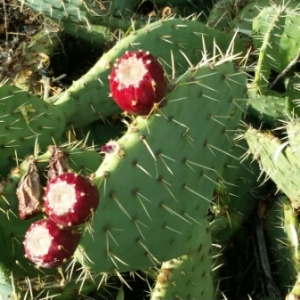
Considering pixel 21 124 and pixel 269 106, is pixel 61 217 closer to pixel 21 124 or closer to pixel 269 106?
pixel 21 124

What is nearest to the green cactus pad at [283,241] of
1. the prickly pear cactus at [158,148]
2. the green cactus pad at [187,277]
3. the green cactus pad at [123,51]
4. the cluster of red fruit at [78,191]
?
the prickly pear cactus at [158,148]

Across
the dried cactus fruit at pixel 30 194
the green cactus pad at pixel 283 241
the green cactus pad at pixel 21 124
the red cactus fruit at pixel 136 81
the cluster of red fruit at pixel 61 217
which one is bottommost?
the green cactus pad at pixel 283 241

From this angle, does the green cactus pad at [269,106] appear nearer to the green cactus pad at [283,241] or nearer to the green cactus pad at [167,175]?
the green cactus pad at [283,241]

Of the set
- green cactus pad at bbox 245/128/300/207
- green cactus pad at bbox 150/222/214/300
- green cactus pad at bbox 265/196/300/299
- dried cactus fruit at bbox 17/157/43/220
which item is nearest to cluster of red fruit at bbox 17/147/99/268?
dried cactus fruit at bbox 17/157/43/220

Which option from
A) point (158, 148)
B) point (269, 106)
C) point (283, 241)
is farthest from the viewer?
→ point (269, 106)

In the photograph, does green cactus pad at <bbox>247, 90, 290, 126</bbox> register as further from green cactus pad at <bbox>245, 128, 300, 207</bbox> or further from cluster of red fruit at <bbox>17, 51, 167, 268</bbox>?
cluster of red fruit at <bbox>17, 51, 167, 268</bbox>

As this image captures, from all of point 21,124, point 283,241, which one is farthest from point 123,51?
point 283,241
